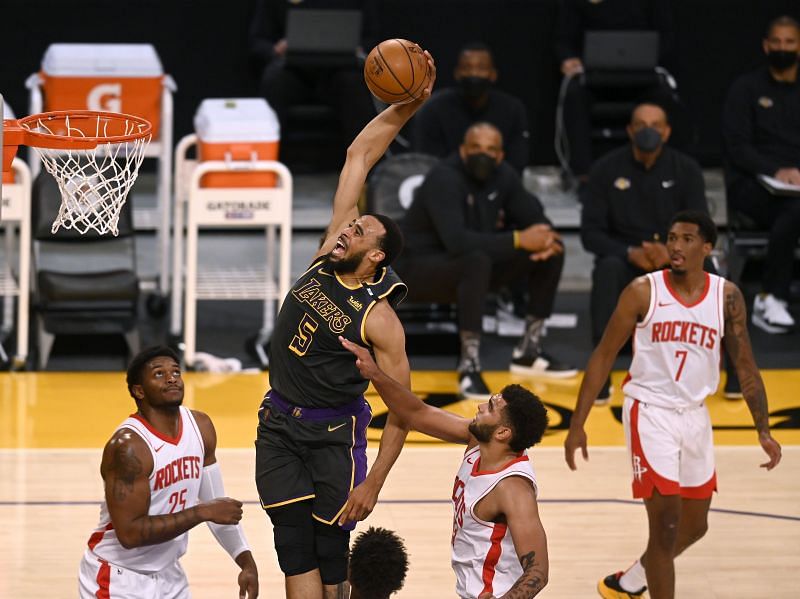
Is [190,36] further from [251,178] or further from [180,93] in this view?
[251,178]

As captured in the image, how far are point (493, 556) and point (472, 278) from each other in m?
4.07

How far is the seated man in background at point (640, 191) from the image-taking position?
8.95 metres

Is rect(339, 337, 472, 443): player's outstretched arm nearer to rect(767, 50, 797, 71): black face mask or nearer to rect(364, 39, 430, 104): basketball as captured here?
rect(364, 39, 430, 104): basketball

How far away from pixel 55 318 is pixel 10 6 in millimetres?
3493

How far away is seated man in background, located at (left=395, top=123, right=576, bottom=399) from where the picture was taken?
877 centimetres

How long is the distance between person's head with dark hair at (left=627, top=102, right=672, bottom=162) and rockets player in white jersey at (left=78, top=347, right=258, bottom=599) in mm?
4365

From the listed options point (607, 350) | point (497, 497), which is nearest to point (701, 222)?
point (607, 350)

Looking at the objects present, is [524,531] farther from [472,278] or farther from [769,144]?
[769,144]

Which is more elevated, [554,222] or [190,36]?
[190,36]

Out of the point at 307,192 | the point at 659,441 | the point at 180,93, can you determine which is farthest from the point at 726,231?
the point at 659,441

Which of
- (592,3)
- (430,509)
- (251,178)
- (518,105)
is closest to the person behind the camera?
(430,509)

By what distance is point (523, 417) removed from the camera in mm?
4832

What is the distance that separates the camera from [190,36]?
11.8m

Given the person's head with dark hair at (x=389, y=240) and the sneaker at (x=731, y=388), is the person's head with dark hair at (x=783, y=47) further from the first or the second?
the person's head with dark hair at (x=389, y=240)
